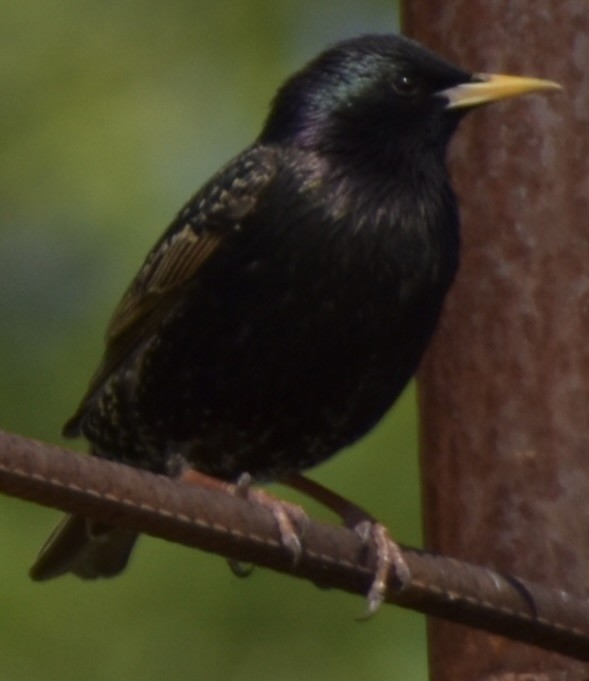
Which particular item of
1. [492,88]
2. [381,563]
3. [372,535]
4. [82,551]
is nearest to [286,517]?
[381,563]

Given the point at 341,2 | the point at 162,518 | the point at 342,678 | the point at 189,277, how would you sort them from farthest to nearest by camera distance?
the point at 341,2 < the point at 342,678 < the point at 189,277 < the point at 162,518

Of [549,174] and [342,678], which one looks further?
[342,678]

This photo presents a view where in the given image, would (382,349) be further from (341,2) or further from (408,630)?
(341,2)

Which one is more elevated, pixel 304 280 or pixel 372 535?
pixel 304 280

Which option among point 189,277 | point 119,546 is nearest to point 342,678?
point 119,546

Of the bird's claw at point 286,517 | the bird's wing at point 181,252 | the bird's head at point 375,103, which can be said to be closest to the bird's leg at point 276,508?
the bird's claw at point 286,517

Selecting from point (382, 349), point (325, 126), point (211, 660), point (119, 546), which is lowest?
point (211, 660)

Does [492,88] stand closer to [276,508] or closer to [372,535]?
[372,535]
